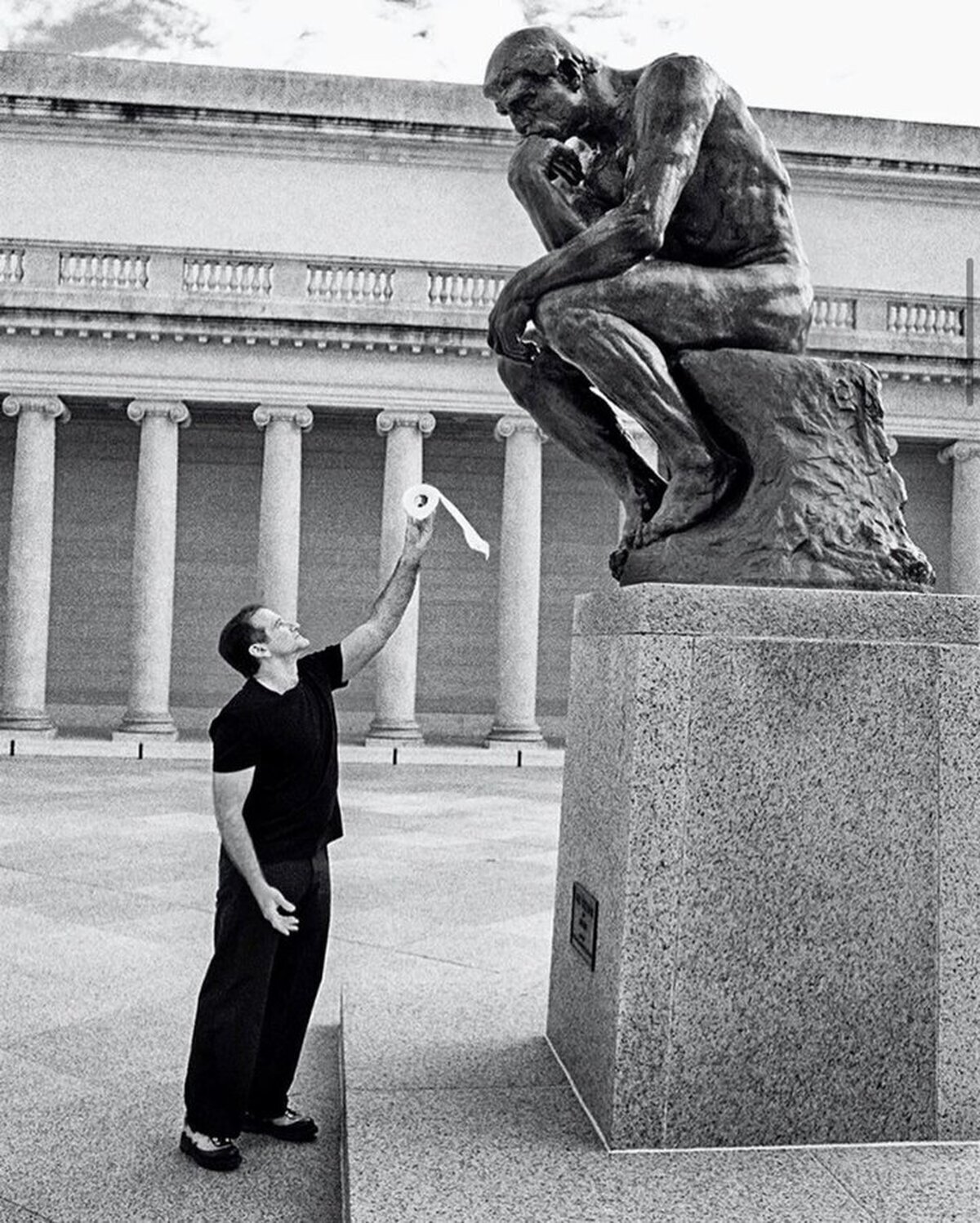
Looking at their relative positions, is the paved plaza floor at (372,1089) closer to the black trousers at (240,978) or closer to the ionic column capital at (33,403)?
the black trousers at (240,978)

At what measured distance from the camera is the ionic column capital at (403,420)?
28.9 metres

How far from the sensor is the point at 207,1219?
16.1 feet

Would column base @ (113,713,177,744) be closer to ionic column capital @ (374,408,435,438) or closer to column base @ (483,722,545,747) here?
column base @ (483,722,545,747)

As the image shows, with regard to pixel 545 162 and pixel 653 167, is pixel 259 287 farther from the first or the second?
pixel 653 167

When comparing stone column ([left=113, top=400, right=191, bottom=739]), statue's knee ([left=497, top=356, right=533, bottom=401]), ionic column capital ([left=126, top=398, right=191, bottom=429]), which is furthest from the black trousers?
ionic column capital ([left=126, top=398, right=191, bottom=429])

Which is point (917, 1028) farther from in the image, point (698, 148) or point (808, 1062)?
point (698, 148)

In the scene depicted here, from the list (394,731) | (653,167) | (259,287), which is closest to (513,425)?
(259,287)

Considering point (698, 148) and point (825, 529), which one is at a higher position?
point (698, 148)

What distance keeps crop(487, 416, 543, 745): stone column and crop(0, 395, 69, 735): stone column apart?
10322 mm

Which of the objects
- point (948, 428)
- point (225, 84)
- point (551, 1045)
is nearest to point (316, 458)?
point (225, 84)

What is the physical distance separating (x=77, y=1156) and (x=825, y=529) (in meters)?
4.26

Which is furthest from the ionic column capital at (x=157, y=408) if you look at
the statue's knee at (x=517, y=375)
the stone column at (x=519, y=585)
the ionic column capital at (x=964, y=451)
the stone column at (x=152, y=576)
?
the statue's knee at (x=517, y=375)

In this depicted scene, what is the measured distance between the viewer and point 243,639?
5.39 metres

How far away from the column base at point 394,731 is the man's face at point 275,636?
2295 centimetres
